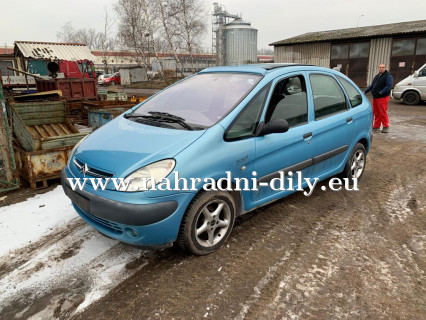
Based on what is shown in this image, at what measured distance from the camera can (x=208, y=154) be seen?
2732 millimetres

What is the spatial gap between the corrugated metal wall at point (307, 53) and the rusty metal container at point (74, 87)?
1626 centimetres

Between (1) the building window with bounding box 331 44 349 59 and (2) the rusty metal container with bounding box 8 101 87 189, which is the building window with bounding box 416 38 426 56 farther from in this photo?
(2) the rusty metal container with bounding box 8 101 87 189

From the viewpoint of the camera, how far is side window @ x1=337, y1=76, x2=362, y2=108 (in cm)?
439

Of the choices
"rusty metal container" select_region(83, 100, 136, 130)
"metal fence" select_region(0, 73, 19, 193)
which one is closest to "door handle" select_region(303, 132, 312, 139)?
"metal fence" select_region(0, 73, 19, 193)

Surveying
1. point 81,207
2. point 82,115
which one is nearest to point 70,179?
point 81,207

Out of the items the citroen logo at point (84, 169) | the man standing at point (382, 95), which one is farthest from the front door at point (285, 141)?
the man standing at point (382, 95)

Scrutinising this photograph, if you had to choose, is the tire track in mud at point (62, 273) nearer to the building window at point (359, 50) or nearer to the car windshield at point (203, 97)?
the car windshield at point (203, 97)

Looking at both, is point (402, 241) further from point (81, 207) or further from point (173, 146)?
point (81, 207)

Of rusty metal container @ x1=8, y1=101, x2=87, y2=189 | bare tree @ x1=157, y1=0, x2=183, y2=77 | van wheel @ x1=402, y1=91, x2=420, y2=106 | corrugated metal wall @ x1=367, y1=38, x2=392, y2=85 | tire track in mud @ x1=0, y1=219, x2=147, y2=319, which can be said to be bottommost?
tire track in mud @ x1=0, y1=219, x2=147, y2=319

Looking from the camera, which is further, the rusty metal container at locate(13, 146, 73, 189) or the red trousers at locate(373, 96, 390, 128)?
the red trousers at locate(373, 96, 390, 128)

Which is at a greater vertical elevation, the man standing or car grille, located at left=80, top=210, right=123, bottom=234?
the man standing

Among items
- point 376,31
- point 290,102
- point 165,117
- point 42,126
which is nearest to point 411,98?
point 376,31

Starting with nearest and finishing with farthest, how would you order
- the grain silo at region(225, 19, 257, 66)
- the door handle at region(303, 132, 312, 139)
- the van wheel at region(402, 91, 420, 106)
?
the door handle at region(303, 132, 312, 139), the van wheel at region(402, 91, 420, 106), the grain silo at region(225, 19, 257, 66)

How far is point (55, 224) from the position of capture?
11.9 ft
